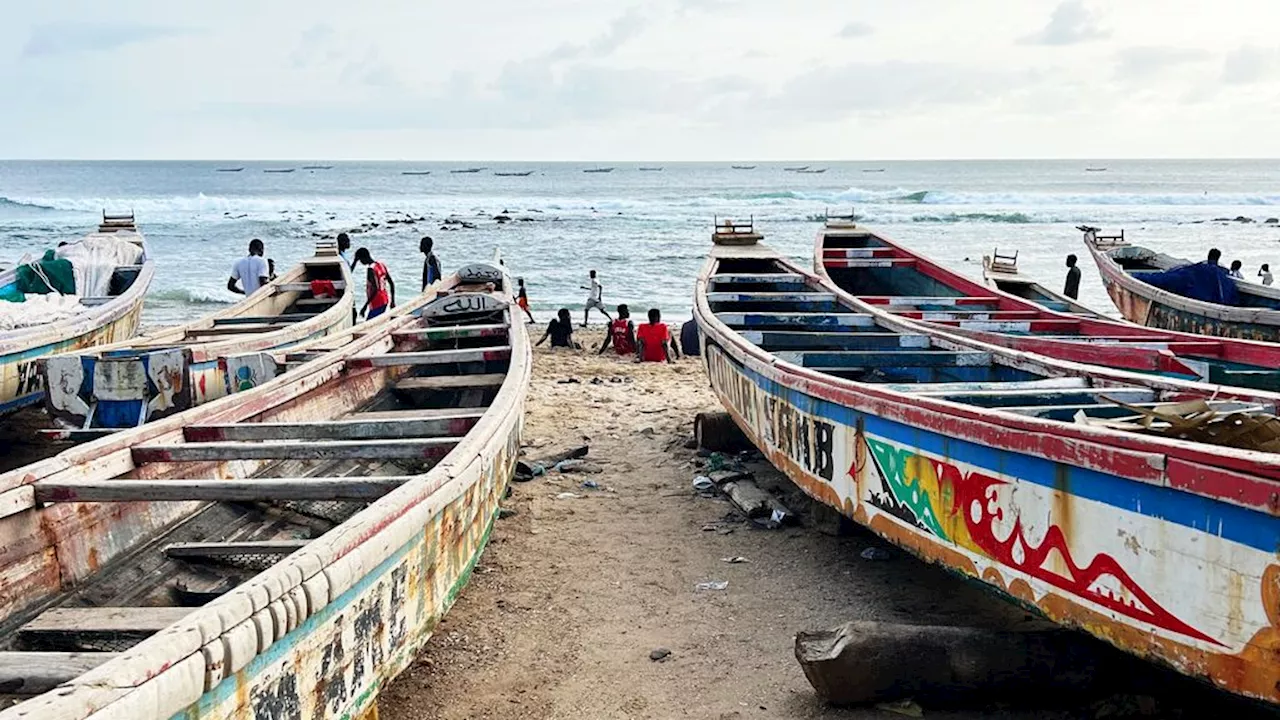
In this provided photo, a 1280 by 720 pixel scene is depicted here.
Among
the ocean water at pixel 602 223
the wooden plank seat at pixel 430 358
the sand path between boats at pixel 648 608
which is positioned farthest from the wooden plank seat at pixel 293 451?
the ocean water at pixel 602 223

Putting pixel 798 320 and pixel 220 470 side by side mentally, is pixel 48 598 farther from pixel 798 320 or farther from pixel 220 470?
pixel 798 320

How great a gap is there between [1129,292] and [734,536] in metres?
9.04

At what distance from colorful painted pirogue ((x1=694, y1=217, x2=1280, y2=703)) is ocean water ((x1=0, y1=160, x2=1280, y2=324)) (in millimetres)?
14257

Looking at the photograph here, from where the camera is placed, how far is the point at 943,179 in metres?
90.8

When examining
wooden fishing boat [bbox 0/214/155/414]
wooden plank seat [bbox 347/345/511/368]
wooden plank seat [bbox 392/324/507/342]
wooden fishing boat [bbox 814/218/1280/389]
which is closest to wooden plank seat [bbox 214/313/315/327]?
wooden fishing boat [bbox 0/214/155/414]

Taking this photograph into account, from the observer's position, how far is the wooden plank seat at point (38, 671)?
2922mm

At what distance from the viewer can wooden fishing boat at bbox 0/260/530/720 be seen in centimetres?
266

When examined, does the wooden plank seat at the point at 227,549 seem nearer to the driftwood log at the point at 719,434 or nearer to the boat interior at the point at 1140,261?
the driftwood log at the point at 719,434

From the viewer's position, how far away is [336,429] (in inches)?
214

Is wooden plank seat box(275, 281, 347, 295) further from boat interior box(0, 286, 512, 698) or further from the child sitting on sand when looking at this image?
boat interior box(0, 286, 512, 698)

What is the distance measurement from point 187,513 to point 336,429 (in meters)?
0.84

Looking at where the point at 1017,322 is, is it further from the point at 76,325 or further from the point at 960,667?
the point at 76,325

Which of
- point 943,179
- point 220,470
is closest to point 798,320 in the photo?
point 220,470

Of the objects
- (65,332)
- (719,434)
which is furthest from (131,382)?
(719,434)
